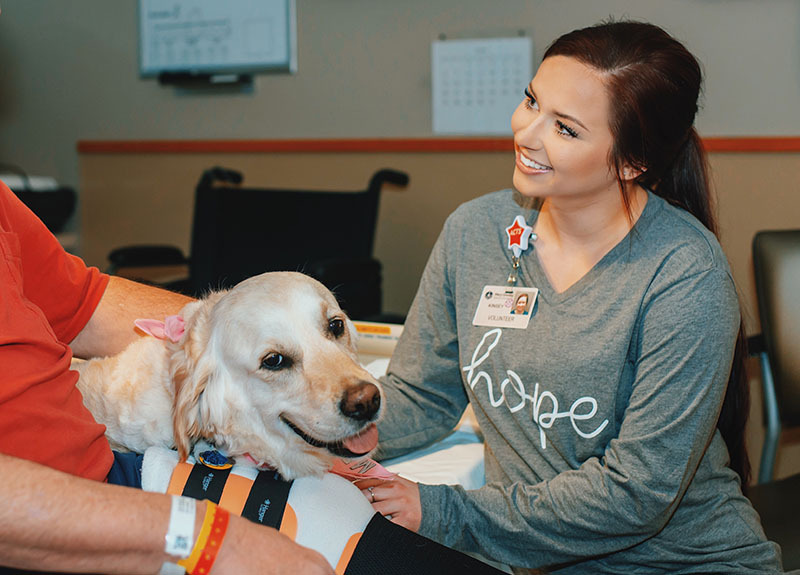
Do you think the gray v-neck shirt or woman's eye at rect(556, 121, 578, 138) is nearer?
the gray v-neck shirt

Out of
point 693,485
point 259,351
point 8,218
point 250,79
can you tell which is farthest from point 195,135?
point 693,485

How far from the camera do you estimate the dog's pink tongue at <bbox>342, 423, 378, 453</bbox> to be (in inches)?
45.4

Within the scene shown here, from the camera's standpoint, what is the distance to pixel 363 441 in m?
1.17

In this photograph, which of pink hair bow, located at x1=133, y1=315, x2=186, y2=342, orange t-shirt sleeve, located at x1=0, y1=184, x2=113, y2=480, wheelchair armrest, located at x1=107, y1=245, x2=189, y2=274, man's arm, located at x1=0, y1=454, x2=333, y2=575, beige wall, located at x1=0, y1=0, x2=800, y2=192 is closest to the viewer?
man's arm, located at x1=0, y1=454, x2=333, y2=575

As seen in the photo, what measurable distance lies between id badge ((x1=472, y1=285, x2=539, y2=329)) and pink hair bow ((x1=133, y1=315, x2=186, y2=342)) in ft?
1.73

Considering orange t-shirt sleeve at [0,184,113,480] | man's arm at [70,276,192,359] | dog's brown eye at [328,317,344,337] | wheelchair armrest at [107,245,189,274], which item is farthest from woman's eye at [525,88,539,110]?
wheelchair armrest at [107,245,189,274]

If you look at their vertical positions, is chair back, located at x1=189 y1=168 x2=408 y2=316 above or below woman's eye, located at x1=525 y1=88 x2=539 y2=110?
below

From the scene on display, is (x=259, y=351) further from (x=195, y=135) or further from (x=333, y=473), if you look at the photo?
(x=195, y=135)

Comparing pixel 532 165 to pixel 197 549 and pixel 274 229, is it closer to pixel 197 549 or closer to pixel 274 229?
pixel 197 549

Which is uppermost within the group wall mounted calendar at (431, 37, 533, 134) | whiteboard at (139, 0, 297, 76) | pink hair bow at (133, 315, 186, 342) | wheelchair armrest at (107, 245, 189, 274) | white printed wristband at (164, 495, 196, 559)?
whiteboard at (139, 0, 297, 76)

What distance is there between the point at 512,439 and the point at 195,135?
259 centimetres

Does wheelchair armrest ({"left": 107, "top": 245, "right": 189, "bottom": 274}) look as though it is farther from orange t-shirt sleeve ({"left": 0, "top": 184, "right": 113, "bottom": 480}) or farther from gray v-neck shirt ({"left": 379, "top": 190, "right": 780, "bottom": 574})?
gray v-neck shirt ({"left": 379, "top": 190, "right": 780, "bottom": 574})

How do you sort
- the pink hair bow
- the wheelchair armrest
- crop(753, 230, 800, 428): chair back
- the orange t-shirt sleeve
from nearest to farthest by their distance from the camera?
the orange t-shirt sleeve, the pink hair bow, crop(753, 230, 800, 428): chair back, the wheelchair armrest

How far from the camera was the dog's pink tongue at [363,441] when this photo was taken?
115 centimetres
